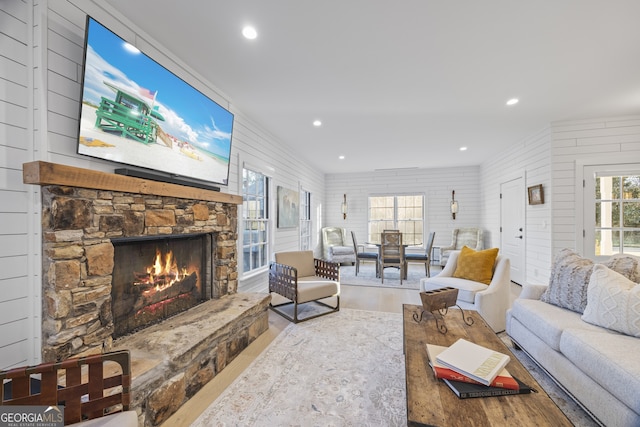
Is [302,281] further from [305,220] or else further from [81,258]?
[305,220]

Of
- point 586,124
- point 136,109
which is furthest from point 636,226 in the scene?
point 136,109

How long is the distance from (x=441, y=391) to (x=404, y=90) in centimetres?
287

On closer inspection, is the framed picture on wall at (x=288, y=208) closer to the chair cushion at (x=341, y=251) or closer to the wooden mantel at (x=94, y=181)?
the chair cushion at (x=341, y=251)

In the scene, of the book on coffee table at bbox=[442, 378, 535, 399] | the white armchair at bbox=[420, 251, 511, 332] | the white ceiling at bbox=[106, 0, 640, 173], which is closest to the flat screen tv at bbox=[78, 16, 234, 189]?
the white ceiling at bbox=[106, 0, 640, 173]

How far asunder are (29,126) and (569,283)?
3.92 m

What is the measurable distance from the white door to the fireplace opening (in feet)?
17.0

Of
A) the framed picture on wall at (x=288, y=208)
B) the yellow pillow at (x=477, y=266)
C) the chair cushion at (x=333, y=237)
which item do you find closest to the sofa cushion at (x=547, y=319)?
the yellow pillow at (x=477, y=266)

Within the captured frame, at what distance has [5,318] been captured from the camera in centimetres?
141

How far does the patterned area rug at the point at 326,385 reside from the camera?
1.66 meters

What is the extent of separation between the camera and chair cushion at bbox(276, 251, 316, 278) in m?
3.74

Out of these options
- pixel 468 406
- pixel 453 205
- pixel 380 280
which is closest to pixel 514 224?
pixel 453 205

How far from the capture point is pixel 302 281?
3.52 m

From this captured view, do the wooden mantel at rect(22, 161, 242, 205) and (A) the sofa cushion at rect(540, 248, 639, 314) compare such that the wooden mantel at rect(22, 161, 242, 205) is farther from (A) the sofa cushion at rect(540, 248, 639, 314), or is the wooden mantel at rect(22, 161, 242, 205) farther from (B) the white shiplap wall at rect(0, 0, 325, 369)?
(A) the sofa cushion at rect(540, 248, 639, 314)

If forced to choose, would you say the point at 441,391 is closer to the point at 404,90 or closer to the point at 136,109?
the point at 136,109
